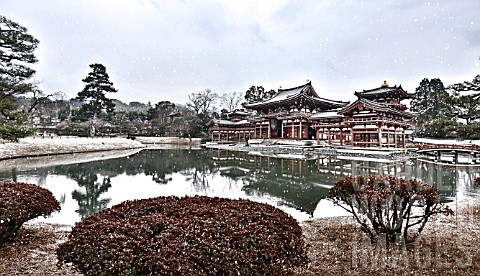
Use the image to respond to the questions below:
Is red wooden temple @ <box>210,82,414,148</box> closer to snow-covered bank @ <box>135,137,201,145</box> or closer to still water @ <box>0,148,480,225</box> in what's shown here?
snow-covered bank @ <box>135,137,201,145</box>

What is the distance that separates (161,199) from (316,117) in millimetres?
29294

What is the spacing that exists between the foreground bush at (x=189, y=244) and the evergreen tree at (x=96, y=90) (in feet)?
Answer: 127

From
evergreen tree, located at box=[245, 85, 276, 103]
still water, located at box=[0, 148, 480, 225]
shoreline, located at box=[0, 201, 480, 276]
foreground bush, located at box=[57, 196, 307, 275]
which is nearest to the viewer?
foreground bush, located at box=[57, 196, 307, 275]

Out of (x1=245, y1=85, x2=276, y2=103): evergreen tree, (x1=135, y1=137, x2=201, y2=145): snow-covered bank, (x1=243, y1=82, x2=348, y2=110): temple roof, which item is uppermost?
(x1=245, y1=85, x2=276, y2=103): evergreen tree

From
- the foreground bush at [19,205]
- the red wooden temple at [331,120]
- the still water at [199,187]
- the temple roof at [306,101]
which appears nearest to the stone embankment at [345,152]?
the red wooden temple at [331,120]

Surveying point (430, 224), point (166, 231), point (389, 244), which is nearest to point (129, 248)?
Answer: point (166, 231)

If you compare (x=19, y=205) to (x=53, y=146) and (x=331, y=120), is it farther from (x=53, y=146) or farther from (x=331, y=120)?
(x=331, y=120)

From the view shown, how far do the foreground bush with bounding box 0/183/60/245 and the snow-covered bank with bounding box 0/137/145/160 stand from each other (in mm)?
18542

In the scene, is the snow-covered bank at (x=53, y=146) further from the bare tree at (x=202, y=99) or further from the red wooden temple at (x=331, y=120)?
the bare tree at (x=202, y=99)

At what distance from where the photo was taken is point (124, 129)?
48875 millimetres

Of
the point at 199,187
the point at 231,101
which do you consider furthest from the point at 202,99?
the point at 199,187

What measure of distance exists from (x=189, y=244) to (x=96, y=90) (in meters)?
40.4

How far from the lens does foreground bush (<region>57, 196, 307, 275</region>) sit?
198 cm

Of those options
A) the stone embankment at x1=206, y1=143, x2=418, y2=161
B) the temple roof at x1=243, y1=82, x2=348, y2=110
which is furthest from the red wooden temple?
the stone embankment at x1=206, y1=143, x2=418, y2=161
